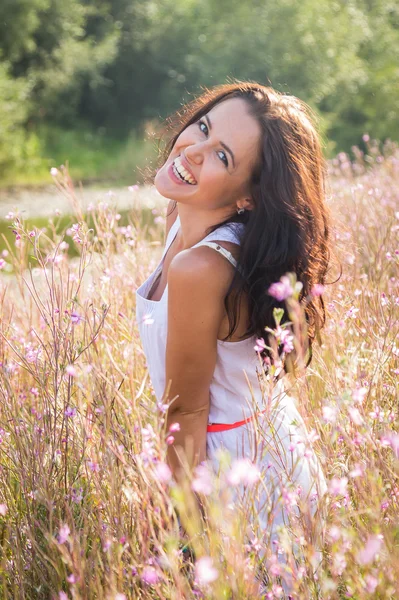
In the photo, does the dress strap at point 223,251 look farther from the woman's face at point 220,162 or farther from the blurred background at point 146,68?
the blurred background at point 146,68

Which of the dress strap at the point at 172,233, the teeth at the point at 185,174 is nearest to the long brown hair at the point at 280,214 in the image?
the teeth at the point at 185,174

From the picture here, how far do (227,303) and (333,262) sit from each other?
0.76 meters

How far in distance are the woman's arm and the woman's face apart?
0.85 feet

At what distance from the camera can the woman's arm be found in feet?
6.07

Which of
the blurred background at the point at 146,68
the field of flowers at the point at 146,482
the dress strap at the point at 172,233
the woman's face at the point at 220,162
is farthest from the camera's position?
the blurred background at the point at 146,68

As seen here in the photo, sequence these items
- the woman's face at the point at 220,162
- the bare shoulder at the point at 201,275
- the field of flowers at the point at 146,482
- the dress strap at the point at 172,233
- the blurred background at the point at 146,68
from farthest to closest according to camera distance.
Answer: the blurred background at the point at 146,68, the dress strap at the point at 172,233, the woman's face at the point at 220,162, the bare shoulder at the point at 201,275, the field of flowers at the point at 146,482

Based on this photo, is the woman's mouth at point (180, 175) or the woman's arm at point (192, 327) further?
the woman's mouth at point (180, 175)

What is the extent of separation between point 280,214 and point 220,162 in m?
0.24

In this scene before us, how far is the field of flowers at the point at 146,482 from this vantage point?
1260 mm

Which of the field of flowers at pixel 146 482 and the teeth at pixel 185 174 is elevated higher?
the teeth at pixel 185 174

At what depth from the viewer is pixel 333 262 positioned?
2521 mm

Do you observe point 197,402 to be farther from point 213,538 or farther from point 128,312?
point 128,312

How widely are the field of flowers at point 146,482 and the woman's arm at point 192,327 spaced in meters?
0.12

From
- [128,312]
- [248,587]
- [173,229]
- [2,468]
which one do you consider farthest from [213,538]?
[128,312]
